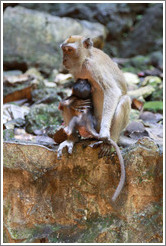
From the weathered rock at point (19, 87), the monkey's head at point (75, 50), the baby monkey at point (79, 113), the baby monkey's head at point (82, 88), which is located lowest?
the weathered rock at point (19, 87)

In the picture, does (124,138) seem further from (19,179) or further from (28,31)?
(28,31)

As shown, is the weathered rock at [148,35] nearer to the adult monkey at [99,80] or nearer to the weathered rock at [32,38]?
the weathered rock at [32,38]

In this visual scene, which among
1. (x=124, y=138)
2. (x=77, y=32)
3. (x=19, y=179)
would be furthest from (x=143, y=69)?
(x=19, y=179)

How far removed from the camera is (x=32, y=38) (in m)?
9.45

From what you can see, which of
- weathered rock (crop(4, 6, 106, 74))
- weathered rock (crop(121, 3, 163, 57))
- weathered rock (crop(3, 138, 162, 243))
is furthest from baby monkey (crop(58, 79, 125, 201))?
weathered rock (crop(121, 3, 163, 57))

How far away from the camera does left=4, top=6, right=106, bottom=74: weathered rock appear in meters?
9.30

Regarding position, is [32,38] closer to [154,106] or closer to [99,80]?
[154,106]

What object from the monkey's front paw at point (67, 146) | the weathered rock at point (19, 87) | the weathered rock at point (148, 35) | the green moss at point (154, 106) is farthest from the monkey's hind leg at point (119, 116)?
the weathered rock at point (148, 35)

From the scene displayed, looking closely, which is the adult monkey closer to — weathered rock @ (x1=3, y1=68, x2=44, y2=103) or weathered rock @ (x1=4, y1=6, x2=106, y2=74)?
weathered rock @ (x1=3, y1=68, x2=44, y2=103)

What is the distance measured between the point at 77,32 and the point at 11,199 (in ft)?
24.4

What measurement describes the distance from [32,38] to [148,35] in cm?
515

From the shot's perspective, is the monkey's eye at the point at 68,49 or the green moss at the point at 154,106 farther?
the green moss at the point at 154,106

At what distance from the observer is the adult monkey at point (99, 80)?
140 inches

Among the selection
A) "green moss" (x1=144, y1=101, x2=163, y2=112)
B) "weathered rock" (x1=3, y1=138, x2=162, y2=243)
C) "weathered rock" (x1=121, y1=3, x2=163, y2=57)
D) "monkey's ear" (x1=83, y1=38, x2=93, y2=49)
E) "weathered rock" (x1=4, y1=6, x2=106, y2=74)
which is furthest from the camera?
"weathered rock" (x1=121, y1=3, x2=163, y2=57)
